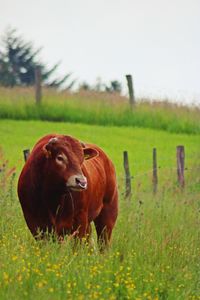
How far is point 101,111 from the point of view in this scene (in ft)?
106

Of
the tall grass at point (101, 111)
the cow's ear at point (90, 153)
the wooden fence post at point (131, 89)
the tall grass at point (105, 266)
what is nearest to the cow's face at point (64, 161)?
the cow's ear at point (90, 153)

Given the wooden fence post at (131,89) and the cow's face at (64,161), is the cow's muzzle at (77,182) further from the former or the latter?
the wooden fence post at (131,89)

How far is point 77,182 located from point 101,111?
2223 cm

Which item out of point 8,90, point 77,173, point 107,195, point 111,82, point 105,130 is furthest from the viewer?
point 111,82

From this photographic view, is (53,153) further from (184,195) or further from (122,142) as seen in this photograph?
(122,142)

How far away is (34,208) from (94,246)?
0.78m

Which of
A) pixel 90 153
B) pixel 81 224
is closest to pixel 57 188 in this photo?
pixel 81 224

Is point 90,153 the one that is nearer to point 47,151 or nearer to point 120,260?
point 47,151

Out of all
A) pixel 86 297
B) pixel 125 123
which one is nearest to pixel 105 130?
pixel 125 123

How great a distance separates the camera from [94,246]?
Result: 411 inches

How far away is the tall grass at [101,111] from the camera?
3161 cm

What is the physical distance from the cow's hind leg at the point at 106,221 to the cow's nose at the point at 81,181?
5.98ft

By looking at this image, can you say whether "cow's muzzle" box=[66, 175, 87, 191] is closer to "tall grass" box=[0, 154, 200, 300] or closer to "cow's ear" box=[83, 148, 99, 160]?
"tall grass" box=[0, 154, 200, 300]

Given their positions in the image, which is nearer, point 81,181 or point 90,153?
point 81,181
